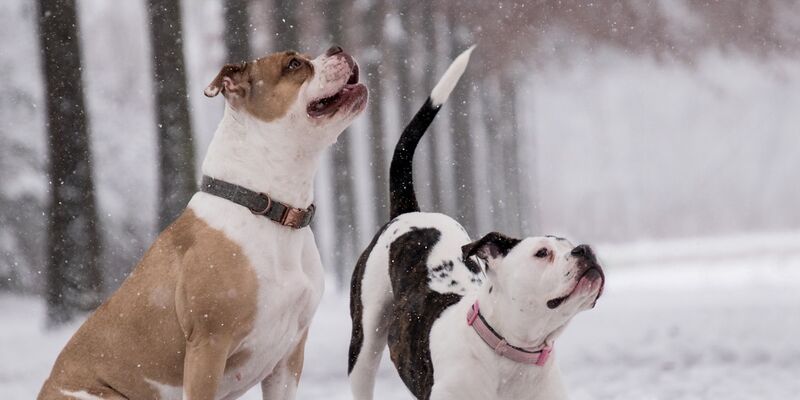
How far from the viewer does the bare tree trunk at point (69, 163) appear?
31.0 feet

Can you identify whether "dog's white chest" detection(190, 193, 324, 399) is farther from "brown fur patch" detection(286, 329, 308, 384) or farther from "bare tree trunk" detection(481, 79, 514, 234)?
"bare tree trunk" detection(481, 79, 514, 234)

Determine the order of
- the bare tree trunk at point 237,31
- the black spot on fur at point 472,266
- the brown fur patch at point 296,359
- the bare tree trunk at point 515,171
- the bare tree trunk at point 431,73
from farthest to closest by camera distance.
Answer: the bare tree trunk at point 515,171 < the bare tree trunk at point 431,73 < the bare tree trunk at point 237,31 < the black spot on fur at point 472,266 < the brown fur patch at point 296,359

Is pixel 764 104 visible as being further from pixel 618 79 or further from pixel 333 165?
pixel 333 165

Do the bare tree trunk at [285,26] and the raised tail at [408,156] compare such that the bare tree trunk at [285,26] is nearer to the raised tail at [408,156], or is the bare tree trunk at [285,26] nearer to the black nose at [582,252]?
the raised tail at [408,156]

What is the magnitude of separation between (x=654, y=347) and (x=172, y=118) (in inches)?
187

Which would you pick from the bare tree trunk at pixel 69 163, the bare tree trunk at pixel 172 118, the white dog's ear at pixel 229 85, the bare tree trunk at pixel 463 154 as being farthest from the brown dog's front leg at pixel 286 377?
the bare tree trunk at pixel 463 154

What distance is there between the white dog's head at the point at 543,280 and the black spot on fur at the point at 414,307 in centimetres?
52

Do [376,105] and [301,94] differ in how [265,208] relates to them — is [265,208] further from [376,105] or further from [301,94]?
[376,105]

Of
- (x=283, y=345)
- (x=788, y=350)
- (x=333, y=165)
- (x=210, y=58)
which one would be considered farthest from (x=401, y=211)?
(x=210, y=58)

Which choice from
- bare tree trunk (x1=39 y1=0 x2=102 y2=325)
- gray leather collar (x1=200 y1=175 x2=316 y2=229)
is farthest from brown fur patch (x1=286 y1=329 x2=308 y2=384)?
bare tree trunk (x1=39 y1=0 x2=102 y2=325)

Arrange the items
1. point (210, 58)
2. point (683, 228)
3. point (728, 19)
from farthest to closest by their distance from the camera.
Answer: point (683, 228), point (728, 19), point (210, 58)

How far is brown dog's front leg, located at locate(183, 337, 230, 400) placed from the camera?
3.96 metres

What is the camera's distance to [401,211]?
5340mm

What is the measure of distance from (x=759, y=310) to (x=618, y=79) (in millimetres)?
10415
